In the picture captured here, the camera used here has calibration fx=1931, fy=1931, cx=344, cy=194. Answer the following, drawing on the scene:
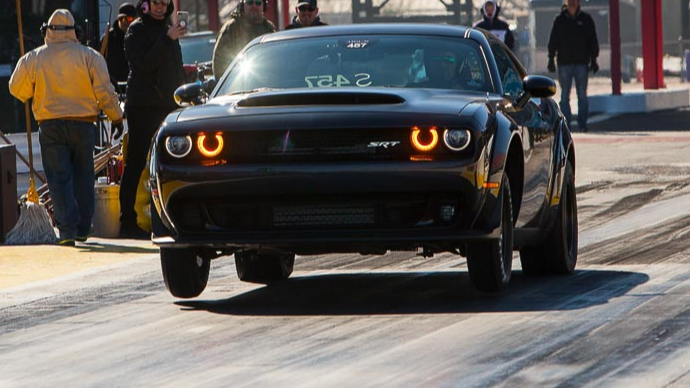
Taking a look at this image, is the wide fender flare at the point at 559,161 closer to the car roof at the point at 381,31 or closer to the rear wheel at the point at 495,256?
the car roof at the point at 381,31

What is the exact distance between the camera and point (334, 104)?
9.47 metres

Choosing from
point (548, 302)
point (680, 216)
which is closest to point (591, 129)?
point (680, 216)

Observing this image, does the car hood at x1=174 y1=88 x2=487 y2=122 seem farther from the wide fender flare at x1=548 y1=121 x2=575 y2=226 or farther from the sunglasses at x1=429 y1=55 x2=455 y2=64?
the wide fender flare at x1=548 y1=121 x2=575 y2=226

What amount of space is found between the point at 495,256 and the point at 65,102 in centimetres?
542

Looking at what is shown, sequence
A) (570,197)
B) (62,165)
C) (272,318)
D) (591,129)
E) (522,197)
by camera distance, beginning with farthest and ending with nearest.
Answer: (591,129)
(62,165)
(570,197)
(522,197)
(272,318)

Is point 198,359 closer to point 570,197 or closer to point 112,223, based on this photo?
point 570,197

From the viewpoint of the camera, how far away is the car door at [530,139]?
33.5ft

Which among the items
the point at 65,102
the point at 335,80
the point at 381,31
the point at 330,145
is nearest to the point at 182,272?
the point at 330,145

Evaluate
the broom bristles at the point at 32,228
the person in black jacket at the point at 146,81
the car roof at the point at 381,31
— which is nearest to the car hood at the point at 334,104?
the car roof at the point at 381,31

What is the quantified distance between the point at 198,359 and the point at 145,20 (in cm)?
687

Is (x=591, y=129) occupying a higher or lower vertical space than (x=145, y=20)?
lower

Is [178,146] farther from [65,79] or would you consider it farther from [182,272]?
[65,79]

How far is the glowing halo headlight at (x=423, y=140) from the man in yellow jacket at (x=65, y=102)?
17.2 feet

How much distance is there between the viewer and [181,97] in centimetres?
1053
